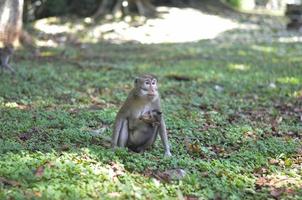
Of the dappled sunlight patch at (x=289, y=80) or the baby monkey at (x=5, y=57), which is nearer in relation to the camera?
the baby monkey at (x=5, y=57)

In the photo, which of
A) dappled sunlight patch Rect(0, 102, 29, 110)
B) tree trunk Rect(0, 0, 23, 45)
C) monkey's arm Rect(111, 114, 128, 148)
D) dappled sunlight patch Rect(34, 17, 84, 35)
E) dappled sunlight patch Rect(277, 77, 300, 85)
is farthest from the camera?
dappled sunlight patch Rect(34, 17, 84, 35)

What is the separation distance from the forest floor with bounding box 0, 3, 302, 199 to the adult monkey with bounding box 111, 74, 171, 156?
0.74 ft

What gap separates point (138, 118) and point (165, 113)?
11.2 ft

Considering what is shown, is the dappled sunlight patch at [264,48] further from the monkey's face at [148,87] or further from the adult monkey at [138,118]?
the monkey's face at [148,87]

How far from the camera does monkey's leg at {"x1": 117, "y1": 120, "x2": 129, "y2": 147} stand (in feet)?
23.4

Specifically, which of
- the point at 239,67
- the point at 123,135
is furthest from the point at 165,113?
the point at 239,67

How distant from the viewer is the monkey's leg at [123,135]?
714cm

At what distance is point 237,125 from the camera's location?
9.81 m

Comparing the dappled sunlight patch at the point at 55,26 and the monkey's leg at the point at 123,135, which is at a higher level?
the monkey's leg at the point at 123,135

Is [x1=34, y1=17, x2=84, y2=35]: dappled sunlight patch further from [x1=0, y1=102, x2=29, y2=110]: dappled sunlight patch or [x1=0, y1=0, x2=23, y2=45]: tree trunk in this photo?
[x1=0, y1=102, x2=29, y2=110]: dappled sunlight patch

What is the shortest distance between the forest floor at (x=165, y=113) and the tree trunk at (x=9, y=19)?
760 mm

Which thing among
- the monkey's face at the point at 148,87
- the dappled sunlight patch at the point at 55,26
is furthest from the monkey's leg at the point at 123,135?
the dappled sunlight patch at the point at 55,26

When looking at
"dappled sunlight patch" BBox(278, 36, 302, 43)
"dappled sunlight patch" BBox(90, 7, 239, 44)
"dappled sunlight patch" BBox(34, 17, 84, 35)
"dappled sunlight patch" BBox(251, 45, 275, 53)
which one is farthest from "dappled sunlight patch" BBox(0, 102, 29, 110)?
"dappled sunlight patch" BBox(278, 36, 302, 43)

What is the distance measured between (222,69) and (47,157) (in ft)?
33.8
